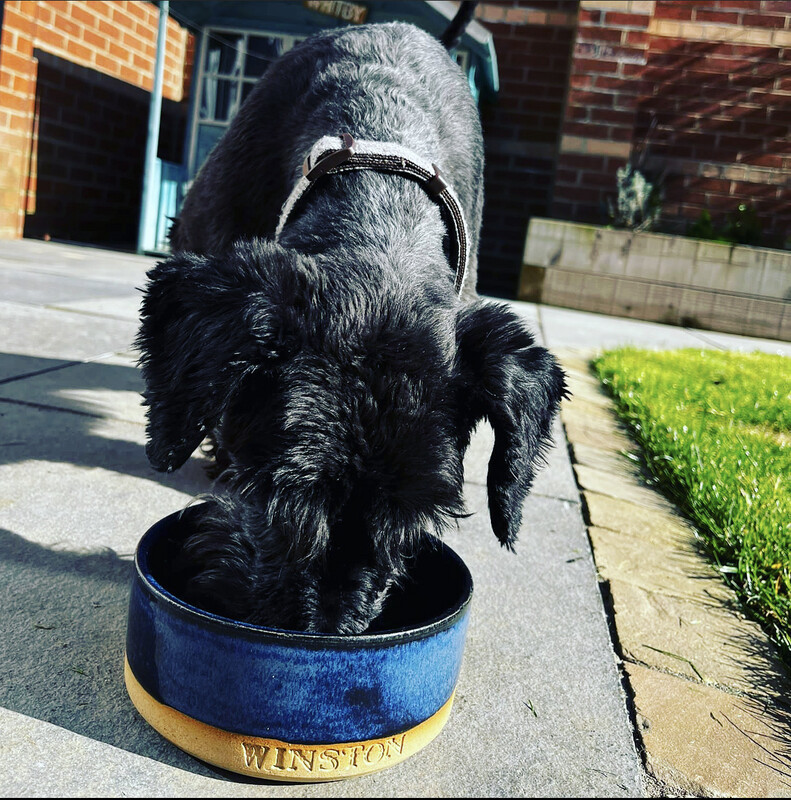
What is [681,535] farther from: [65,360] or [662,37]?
[662,37]

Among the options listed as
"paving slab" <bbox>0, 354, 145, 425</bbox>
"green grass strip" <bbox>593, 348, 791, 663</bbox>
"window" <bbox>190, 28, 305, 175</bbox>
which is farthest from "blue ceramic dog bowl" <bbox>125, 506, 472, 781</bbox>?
"window" <bbox>190, 28, 305, 175</bbox>

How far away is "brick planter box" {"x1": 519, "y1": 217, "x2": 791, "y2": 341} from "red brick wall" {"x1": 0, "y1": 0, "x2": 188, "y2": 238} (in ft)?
21.7

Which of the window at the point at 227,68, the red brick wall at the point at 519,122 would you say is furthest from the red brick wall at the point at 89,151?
the red brick wall at the point at 519,122

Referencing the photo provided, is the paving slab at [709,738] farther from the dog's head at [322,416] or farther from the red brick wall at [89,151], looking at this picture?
the red brick wall at [89,151]

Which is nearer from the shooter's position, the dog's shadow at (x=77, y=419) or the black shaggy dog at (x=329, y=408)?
the black shaggy dog at (x=329, y=408)

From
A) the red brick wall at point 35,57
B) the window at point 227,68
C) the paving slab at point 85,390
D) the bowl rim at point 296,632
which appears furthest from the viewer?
the window at point 227,68

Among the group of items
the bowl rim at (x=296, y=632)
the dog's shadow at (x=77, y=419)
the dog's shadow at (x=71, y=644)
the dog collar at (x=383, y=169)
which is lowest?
the dog's shadow at (x=71, y=644)

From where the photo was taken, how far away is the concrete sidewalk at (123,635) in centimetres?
139

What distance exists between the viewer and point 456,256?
260cm

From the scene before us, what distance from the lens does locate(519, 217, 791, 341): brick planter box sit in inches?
393

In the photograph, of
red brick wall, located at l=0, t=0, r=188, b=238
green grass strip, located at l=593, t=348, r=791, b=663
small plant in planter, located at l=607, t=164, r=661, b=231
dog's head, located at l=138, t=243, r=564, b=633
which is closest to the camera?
dog's head, located at l=138, t=243, r=564, b=633

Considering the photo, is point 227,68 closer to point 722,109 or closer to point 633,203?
point 633,203

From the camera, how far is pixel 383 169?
2459 millimetres

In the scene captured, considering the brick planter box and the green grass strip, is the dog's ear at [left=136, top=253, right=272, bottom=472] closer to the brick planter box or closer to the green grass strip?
the green grass strip
